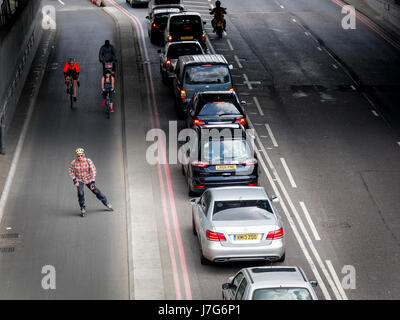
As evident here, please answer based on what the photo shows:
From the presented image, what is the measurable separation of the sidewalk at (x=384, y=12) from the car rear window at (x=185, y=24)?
33.9ft

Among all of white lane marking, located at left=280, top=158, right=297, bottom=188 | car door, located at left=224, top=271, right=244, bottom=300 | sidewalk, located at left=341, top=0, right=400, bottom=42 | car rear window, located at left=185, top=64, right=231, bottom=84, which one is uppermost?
car door, located at left=224, top=271, right=244, bottom=300

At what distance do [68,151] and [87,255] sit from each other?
7.92m

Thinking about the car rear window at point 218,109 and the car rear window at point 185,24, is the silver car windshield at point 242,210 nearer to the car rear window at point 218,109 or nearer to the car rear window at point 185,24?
the car rear window at point 218,109

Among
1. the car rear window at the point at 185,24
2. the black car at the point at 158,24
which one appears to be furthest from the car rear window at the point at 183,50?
the black car at the point at 158,24

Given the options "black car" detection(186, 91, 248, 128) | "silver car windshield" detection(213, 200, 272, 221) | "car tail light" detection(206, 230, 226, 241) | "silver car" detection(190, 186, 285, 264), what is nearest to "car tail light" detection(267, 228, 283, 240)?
"silver car" detection(190, 186, 285, 264)

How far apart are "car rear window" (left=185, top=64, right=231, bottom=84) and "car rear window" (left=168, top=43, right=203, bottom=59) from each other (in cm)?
439

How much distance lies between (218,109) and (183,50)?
8.40 meters

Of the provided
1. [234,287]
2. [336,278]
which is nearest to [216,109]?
[336,278]

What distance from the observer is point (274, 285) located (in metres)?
14.6

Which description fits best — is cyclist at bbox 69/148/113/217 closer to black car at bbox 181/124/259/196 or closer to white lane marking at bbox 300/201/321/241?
black car at bbox 181/124/259/196

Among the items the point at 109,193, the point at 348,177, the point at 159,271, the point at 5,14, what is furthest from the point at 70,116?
the point at 159,271

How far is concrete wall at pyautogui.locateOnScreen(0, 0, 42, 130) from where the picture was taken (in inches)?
1135

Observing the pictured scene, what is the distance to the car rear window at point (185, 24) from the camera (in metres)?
39.5

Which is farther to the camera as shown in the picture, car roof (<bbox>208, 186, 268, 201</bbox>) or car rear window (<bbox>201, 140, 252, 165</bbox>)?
car rear window (<bbox>201, 140, 252, 165</bbox>)
